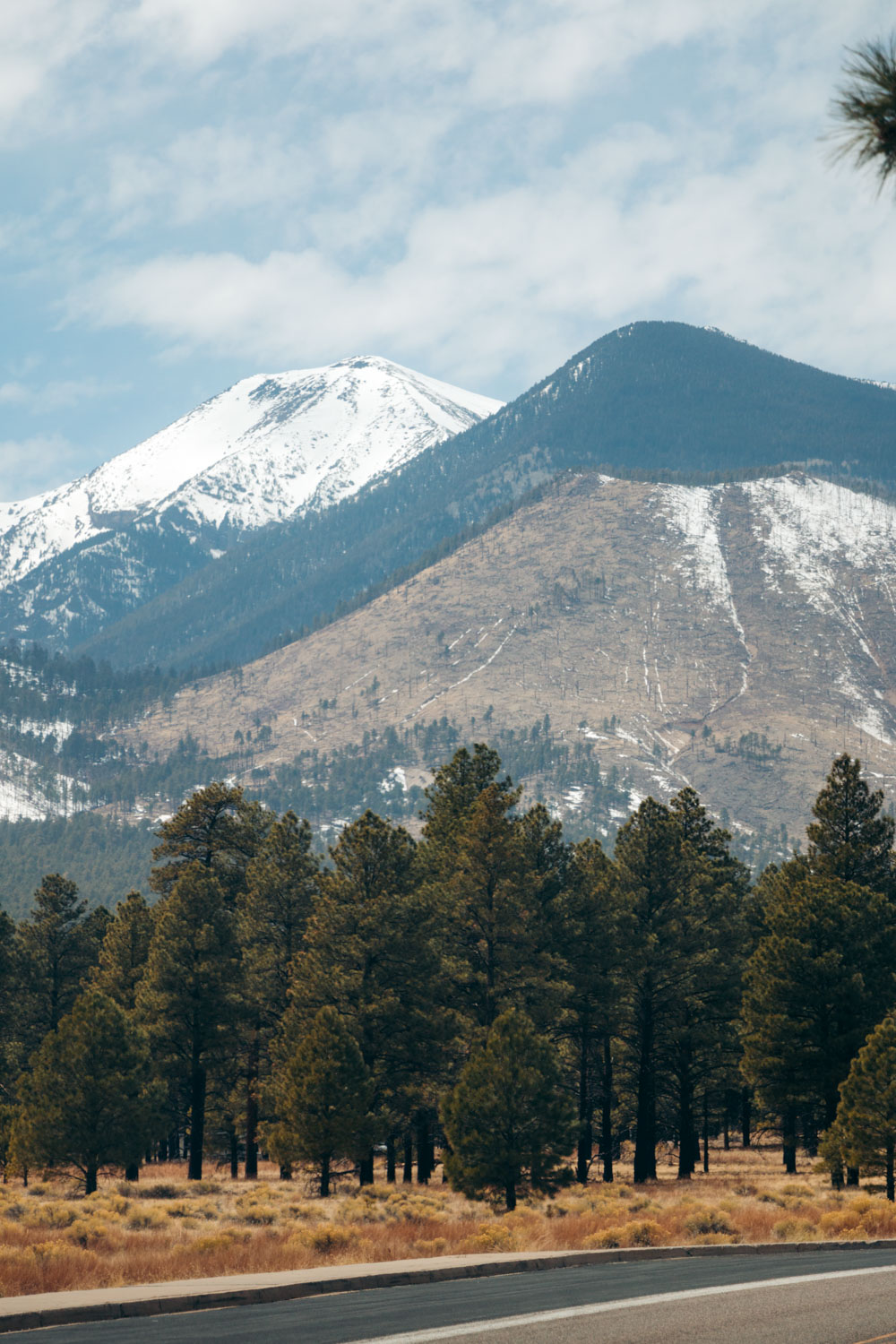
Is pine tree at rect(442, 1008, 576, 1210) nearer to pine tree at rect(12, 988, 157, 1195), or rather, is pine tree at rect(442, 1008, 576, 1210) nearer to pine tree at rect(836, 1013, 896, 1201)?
pine tree at rect(836, 1013, 896, 1201)

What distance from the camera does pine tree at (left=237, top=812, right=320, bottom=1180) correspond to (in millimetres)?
47125

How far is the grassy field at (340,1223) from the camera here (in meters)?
19.6

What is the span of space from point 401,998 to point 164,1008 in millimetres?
9756

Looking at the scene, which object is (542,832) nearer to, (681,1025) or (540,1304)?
(681,1025)

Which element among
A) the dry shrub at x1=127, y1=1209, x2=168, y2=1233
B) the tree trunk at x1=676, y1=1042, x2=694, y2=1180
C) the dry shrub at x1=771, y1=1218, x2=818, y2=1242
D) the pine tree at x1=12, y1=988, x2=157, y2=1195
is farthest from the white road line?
the pine tree at x1=12, y1=988, x2=157, y2=1195

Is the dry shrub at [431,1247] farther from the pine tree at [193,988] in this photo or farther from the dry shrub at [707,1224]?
the pine tree at [193,988]

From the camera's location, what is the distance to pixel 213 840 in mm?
53500

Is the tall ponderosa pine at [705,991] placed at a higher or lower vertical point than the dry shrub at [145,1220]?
higher

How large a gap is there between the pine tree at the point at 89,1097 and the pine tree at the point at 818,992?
21.0 meters

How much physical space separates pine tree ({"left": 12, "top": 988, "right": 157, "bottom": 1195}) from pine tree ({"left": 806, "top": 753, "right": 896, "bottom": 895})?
25.6 metres

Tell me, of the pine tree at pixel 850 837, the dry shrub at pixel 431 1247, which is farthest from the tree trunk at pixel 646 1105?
the dry shrub at pixel 431 1247

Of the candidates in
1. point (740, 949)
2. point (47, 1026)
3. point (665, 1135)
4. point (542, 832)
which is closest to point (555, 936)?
point (542, 832)

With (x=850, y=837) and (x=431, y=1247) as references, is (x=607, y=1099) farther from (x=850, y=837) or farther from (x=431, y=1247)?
(x=431, y=1247)

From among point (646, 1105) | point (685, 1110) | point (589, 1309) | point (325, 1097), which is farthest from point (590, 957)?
point (589, 1309)
